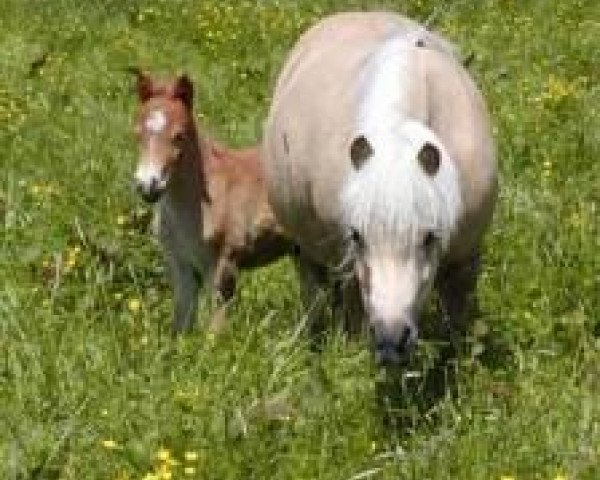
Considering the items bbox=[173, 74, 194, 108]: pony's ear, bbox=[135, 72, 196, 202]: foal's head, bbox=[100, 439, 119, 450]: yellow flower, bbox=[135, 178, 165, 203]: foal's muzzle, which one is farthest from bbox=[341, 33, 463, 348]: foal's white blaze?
bbox=[173, 74, 194, 108]: pony's ear

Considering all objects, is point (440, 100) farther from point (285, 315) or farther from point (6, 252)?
point (6, 252)

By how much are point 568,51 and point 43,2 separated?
21.6 feet

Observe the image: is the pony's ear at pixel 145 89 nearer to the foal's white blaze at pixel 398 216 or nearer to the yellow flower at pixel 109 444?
the foal's white blaze at pixel 398 216

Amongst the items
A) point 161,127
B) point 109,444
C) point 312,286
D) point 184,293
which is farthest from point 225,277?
point 109,444

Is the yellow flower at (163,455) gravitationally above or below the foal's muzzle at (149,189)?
below

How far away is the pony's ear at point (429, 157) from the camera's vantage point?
6.00 meters

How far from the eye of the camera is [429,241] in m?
6.04

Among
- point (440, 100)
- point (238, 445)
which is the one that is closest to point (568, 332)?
point (440, 100)

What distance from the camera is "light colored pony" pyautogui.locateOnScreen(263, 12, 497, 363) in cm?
589

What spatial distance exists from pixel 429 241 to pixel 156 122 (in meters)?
2.82

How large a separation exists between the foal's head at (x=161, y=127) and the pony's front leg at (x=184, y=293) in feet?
1.56

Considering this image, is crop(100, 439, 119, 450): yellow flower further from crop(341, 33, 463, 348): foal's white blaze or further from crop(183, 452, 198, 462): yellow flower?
crop(341, 33, 463, 348): foal's white blaze

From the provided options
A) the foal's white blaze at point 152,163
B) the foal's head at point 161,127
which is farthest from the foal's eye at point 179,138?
the foal's white blaze at point 152,163

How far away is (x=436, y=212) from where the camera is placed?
A: 19.6 feet
